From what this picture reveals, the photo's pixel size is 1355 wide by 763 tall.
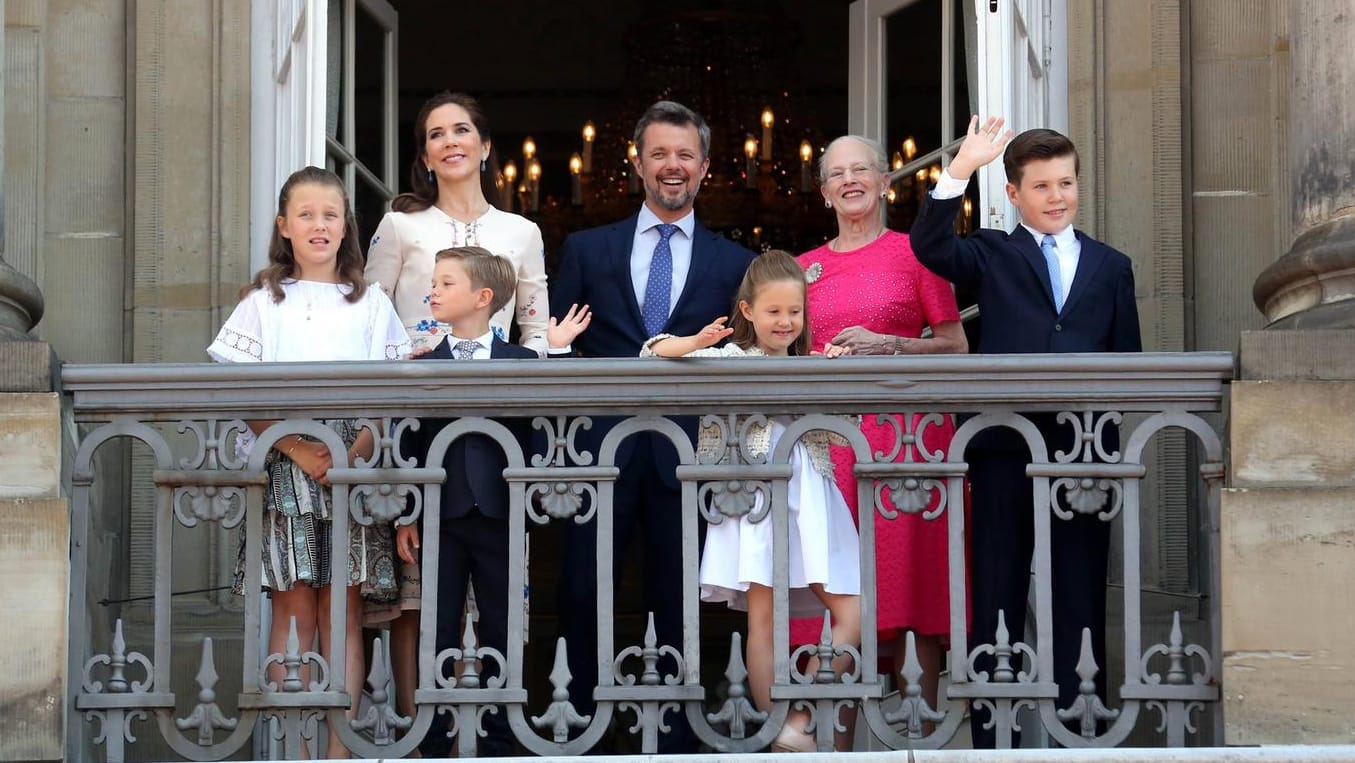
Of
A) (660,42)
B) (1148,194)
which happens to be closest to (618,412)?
(1148,194)

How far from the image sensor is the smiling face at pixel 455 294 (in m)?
6.36

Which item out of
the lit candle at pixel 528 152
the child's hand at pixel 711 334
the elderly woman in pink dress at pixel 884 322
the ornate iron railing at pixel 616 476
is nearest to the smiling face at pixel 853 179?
the elderly woman in pink dress at pixel 884 322

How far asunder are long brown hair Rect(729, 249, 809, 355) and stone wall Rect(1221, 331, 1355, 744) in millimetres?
1137

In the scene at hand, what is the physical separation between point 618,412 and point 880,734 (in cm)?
100

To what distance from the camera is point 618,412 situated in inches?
235

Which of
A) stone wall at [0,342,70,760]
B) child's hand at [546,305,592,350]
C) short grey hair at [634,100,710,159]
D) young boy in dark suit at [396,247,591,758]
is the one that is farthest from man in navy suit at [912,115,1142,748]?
stone wall at [0,342,70,760]

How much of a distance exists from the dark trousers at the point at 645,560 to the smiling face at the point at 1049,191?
3.98 feet

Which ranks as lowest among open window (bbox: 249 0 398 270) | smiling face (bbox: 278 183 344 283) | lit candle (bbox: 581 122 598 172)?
smiling face (bbox: 278 183 344 283)

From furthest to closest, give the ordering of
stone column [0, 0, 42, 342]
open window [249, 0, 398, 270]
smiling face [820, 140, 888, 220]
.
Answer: open window [249, 0, 398, 270] → smiling face [820, 140, 888, 220] → stone column [0, 0, 42, 342]

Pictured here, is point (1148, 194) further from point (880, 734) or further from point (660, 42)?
point (660, 42)

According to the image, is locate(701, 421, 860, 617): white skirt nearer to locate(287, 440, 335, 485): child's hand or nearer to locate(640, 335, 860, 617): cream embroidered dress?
locate(640, 335, 860, 617): cream embroidered dress

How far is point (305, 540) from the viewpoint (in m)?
6.22

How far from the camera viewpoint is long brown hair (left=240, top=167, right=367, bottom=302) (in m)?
6.51

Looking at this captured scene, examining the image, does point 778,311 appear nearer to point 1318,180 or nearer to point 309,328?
point 309,328
